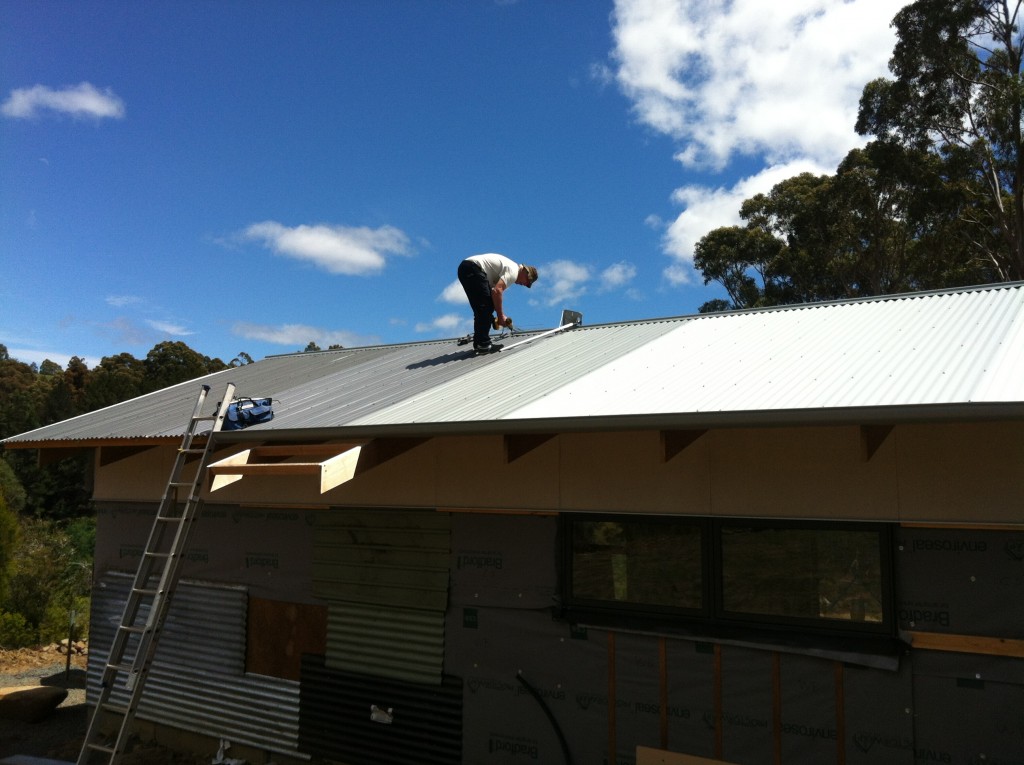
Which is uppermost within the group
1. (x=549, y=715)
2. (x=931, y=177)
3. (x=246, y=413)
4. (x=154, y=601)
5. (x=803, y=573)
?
(x=931, y=177)

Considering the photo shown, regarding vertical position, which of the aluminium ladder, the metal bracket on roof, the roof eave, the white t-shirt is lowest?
the aluminium ladder

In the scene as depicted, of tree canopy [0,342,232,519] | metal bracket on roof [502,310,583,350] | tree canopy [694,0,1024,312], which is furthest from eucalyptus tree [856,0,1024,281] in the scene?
tree canopy [0,342,232,519]

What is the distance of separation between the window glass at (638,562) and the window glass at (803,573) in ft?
0.84

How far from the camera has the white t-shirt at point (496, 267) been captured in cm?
890

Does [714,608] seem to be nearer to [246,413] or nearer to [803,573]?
[803,573]

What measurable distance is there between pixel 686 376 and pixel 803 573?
1.59 m

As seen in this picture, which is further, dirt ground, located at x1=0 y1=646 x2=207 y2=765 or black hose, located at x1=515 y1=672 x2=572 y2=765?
dirt ground, located at x1=0 y1=646 x2=207 y2=765

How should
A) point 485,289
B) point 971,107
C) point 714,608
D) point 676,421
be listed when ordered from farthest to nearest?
point 971,107 < point 485,289 < point 714,608 < point 676,421

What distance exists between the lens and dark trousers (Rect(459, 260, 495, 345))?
340 inches

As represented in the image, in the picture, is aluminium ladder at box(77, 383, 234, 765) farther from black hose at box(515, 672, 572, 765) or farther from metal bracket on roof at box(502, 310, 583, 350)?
metal bracket on roof at box(502, 310, 583, 350)

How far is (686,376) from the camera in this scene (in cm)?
570

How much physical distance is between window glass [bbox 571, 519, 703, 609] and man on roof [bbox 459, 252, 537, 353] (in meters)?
3.14

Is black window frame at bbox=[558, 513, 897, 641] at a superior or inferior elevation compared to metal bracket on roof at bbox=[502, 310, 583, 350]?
inferior

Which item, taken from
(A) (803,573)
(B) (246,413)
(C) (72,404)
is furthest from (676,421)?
(C) (72,404)
